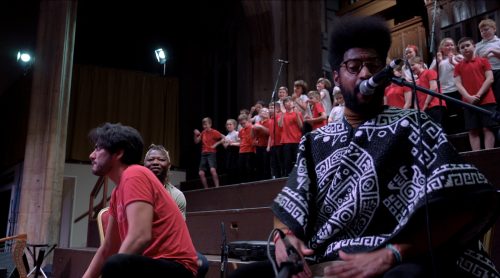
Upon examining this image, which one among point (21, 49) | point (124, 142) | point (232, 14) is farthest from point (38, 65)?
point (124, 142)

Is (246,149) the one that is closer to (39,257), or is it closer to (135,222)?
(39,257)

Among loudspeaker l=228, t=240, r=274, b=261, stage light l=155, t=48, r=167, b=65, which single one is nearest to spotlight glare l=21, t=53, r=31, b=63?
stage light l=155, t=48, r=167, b=65

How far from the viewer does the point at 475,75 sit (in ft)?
16.4

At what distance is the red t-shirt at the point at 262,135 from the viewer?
25.5 ft

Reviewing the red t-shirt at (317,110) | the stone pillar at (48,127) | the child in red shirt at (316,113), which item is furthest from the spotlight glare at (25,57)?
the red t-shirt at (317,110)

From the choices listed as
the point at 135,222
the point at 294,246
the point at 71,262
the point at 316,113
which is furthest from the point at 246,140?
the point at 294,246

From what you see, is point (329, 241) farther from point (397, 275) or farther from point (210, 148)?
point (210, 148)

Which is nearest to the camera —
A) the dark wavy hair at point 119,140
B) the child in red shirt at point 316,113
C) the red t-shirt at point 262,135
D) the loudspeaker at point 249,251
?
the dark wavy hair at point 119,140

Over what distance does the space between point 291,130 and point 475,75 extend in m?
2.84

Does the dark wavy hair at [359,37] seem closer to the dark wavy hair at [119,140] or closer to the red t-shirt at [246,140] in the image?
the dark wavy hair at [119,140]

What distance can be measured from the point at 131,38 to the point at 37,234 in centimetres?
870

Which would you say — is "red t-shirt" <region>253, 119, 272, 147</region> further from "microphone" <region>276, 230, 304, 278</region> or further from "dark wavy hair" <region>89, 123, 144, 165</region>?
"microphone" <region>276, 230, 304, 278</region>

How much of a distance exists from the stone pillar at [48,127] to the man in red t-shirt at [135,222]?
6574 millimetres

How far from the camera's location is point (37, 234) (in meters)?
8.20
